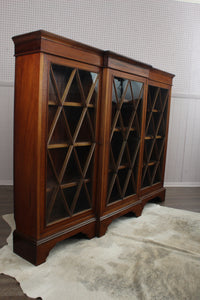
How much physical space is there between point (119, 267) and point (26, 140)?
101 cm

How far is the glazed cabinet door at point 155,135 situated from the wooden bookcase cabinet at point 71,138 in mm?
190

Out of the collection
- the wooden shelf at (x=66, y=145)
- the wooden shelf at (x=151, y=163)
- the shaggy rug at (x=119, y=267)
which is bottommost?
the shaggy rug at (x=119, y=267)

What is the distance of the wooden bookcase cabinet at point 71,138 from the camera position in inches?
67.4

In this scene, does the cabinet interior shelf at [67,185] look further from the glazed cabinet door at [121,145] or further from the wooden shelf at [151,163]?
the wooden shelf at [151,163]

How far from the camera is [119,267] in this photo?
179 centimetres

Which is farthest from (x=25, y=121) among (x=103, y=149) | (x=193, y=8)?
(x=193, y=8)

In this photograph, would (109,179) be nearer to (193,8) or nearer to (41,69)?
(41,69)

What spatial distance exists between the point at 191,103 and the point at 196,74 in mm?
396

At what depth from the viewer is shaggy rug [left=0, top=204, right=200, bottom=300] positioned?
5.07 feet

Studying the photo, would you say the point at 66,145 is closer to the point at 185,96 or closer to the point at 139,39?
the point at 139,39

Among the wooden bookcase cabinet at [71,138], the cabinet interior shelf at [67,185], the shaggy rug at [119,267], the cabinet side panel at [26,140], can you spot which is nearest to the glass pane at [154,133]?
the wooden bookcase cabinet at [71,138]

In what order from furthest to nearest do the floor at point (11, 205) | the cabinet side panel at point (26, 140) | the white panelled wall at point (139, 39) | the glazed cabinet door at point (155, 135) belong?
the white panelled wall at point (139, 39) → the glazed cabinet door at point (155, 135) → the cabinet side panel at point (26, 140) → the floor at point (11, 205)

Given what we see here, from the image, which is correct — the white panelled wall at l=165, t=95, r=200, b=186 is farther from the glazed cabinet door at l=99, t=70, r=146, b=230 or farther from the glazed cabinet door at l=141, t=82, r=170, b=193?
the glazed cabinet door at l=99, t=70, r=146, b=230

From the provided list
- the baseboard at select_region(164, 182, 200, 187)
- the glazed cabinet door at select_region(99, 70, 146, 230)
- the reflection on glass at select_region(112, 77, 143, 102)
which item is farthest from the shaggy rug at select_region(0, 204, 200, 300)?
the baseboard at select_region(164, 182, 200, 187)
